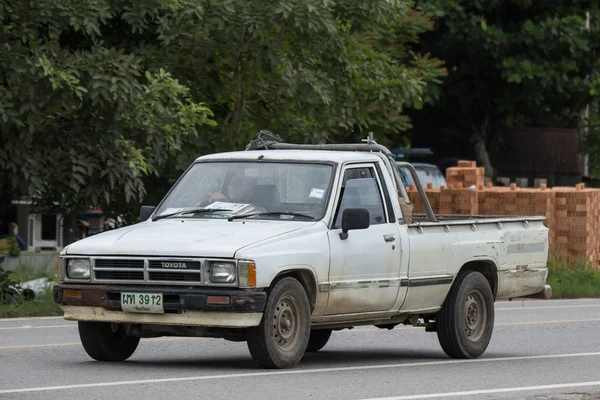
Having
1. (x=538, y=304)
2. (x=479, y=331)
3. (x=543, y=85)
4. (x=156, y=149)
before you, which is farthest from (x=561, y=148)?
(x=479, y=331)

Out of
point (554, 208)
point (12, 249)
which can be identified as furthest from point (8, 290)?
point (12, 249)

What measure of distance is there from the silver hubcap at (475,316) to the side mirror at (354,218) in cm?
Result: 201

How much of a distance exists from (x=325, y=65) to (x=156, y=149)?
629 cm

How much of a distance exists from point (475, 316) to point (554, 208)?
44.8 feet

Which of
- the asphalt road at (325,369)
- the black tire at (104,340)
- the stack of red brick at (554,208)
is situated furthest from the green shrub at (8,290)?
the stack of red brick at (554,208)

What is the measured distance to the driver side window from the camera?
12.6m

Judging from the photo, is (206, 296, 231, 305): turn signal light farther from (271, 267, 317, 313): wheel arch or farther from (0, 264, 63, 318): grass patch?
(0, 264, 63, 318): grass patch

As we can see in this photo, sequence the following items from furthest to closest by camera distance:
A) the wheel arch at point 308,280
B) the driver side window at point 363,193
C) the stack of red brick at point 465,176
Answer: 1. the stack of red brick at point 465,176
2. the driver side window at point 363,193
3. the wheel arch at point 308,280

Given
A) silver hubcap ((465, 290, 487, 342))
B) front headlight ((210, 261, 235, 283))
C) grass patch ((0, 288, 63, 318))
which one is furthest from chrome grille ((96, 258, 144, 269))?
grass patch ((0, 288, 63, 318))

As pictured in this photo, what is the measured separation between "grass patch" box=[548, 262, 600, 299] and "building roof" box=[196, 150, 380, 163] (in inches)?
447

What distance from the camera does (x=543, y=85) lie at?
4203cm

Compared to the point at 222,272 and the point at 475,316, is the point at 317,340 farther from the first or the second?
the point at 222,272

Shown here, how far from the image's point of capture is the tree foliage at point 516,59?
41.9m

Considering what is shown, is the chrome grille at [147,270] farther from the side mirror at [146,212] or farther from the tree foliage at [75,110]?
the tree foliage at [75,110]
